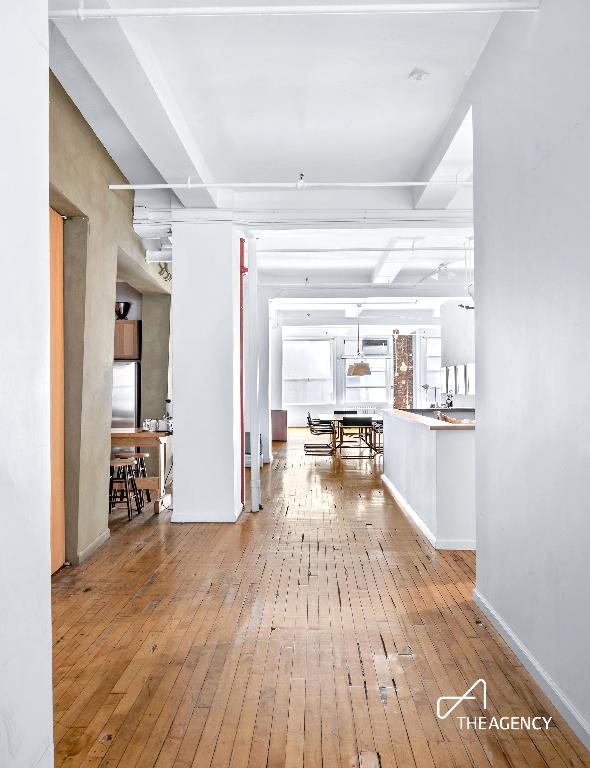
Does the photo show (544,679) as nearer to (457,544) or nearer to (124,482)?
(457,544)

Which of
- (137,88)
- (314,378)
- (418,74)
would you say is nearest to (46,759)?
(137,88)

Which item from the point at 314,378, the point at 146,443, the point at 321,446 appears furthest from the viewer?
the point at 314,378

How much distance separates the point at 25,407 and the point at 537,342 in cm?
245

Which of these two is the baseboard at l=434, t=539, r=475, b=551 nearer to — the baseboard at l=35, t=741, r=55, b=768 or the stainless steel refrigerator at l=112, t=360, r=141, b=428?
the baseboard at l=35, t=741, r=55, b=768

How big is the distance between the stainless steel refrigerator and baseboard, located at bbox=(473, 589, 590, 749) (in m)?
6.89

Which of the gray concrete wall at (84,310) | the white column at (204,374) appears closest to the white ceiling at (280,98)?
the gray concrete wall at (84,310)

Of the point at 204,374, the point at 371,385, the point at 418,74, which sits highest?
the point at 418,74

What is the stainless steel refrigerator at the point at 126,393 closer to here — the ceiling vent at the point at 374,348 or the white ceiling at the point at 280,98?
the white ceiling at the point at 280,98

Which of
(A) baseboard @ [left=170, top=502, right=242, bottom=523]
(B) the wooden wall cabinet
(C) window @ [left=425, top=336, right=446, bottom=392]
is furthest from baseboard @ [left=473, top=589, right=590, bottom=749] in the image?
(C) window @ [left=425, top=336, right=446, bottom=392]

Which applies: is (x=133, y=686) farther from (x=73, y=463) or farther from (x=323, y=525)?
(x=323, y=525)

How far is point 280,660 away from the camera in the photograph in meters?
3.81

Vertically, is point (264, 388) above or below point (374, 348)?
below

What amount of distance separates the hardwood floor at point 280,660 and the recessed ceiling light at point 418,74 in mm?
3726

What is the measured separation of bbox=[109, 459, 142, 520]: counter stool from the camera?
26.1 ft
